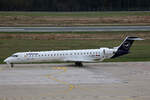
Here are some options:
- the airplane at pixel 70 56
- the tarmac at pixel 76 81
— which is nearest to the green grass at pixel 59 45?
the airplane at pixel 70 56

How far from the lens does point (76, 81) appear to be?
29781mm

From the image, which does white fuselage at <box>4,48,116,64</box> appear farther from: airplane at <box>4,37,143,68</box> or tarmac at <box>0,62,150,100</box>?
tarmac at <box>0,62,150,100</box>

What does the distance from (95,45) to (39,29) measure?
15.8m

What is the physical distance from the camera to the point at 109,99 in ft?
77.3

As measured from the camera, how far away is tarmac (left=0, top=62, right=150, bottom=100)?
24641 millimetres

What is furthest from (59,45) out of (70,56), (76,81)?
(76,81)

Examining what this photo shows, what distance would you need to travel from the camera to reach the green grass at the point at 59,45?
159 ft

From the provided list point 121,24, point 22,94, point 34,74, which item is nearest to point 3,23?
point 121,24
